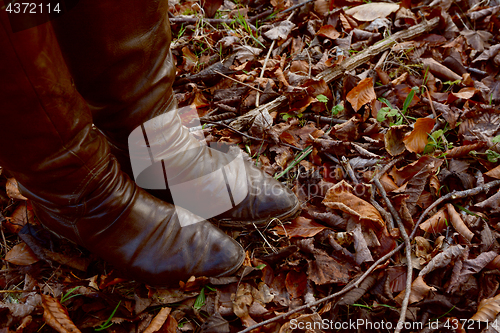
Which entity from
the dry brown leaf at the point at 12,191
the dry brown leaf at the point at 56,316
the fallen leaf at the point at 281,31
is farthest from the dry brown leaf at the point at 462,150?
the dry brown leaf at the point at 12,191

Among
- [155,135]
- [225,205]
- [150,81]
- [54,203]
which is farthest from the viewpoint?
[225,205]

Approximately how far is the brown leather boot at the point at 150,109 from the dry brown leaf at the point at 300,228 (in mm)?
54

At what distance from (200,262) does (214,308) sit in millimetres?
178

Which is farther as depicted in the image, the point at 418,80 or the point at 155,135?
the point at 418,80

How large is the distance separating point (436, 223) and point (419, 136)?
460mm

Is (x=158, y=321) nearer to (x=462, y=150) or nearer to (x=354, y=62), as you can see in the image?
(x=462, y=150)

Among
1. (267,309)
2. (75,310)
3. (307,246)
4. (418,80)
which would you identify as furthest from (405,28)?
(75,310)

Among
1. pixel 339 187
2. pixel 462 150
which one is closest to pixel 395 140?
pixel 462 150

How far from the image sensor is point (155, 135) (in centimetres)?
133

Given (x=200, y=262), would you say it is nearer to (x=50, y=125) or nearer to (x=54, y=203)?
(x=54, y=203)

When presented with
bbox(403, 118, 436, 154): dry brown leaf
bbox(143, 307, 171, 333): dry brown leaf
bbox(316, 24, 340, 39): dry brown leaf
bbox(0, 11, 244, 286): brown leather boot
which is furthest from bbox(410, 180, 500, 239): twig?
bbox(316, 24, 340, 39): dry brown leaf

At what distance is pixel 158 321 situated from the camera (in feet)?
3.98

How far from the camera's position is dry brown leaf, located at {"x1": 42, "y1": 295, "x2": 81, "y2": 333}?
1.17 m

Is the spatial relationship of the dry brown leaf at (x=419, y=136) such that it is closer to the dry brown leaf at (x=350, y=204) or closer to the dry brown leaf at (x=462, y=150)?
the dry brown leaf at (x=462, y=150)
